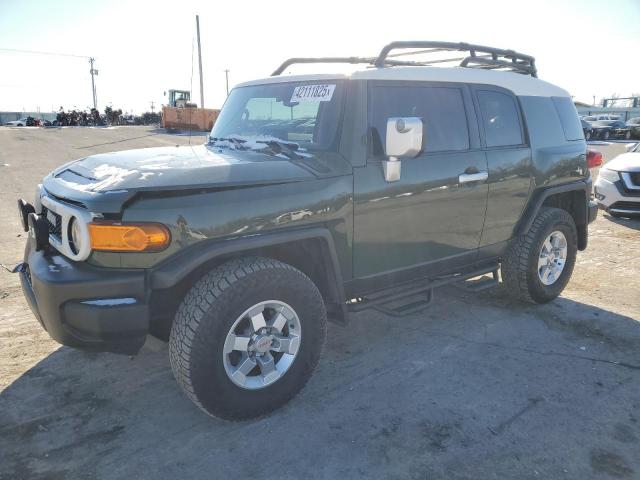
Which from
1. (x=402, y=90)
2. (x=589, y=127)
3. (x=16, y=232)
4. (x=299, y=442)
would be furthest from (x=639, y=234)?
(x=589, y=127)

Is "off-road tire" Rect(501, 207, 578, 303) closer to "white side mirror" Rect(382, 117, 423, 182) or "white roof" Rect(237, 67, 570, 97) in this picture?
"white roof" Rect(237, 67, 570, 97)

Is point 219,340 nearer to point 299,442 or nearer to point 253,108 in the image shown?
point 299,442

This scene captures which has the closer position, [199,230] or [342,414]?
[199,230]

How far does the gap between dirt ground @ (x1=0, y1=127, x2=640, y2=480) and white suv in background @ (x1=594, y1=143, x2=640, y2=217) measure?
458cm

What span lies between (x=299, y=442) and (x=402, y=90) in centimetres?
239

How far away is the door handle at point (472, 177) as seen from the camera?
12.1 ft

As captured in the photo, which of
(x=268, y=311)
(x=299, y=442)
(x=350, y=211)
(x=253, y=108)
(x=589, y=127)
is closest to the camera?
(x=299, y=442)

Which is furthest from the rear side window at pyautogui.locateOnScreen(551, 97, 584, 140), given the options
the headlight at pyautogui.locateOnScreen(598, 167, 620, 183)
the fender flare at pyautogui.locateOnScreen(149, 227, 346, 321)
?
the headlight at pyautogui.locateOnScreen(598, 167, 620, 183)

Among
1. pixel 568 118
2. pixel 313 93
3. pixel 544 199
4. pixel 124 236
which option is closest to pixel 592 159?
pixel 568 118

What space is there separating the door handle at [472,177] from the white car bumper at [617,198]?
5.85 meters

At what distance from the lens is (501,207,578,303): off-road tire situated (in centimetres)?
450

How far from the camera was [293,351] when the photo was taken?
2.99 m

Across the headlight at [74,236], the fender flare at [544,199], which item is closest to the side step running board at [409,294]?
the fender flare at [544,199]

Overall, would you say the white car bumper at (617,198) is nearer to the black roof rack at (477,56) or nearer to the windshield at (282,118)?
the black roof rack at (477,56)
